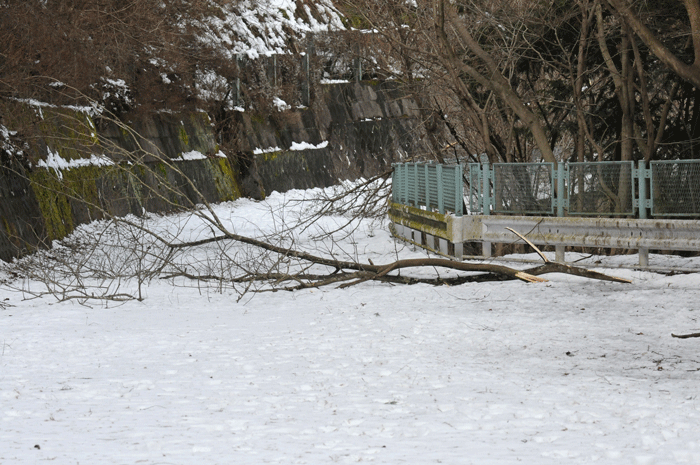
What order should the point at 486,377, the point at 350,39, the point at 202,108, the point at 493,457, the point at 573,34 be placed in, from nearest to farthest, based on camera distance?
the point at 493,457, the point at 486,377, the point at 573,34, the point at 202,108, the point at 350,39

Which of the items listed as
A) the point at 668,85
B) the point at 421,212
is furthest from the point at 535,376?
the point at 668,85

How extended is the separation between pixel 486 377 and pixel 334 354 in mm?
1784

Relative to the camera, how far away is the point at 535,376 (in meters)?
7.69

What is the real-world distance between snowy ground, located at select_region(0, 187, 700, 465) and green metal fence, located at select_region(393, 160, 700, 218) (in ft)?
4.89

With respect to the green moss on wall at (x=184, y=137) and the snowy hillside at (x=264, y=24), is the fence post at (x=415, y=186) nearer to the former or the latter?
the green moss on wall at (x=184, y=137)

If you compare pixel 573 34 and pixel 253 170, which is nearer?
pixel 573 34

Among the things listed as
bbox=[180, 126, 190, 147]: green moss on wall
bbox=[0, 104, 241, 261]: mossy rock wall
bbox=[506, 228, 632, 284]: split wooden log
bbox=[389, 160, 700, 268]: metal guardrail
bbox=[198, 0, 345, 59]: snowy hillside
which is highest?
bbox=[198, 0, 345, 59]: snowy hillside

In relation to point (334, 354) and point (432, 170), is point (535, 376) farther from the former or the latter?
point (432, 170)

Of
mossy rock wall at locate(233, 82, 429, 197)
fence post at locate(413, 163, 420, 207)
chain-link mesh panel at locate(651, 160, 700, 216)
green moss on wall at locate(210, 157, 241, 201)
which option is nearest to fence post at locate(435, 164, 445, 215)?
fence post at locate(413, 163, 420, 207)

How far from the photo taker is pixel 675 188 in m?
13.4

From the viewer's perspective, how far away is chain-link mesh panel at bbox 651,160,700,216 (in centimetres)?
1329

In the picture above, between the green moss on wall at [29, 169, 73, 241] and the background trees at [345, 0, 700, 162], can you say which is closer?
the background trees at [345, 0, 700, 162]

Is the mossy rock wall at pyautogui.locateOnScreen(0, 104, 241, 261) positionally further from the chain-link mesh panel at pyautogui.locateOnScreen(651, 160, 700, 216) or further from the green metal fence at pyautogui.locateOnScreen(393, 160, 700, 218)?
the chain-link mesh panel at pyautogui.locateOnScreen(651, 160, 700, 216)

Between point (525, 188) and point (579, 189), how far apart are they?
94 cm
